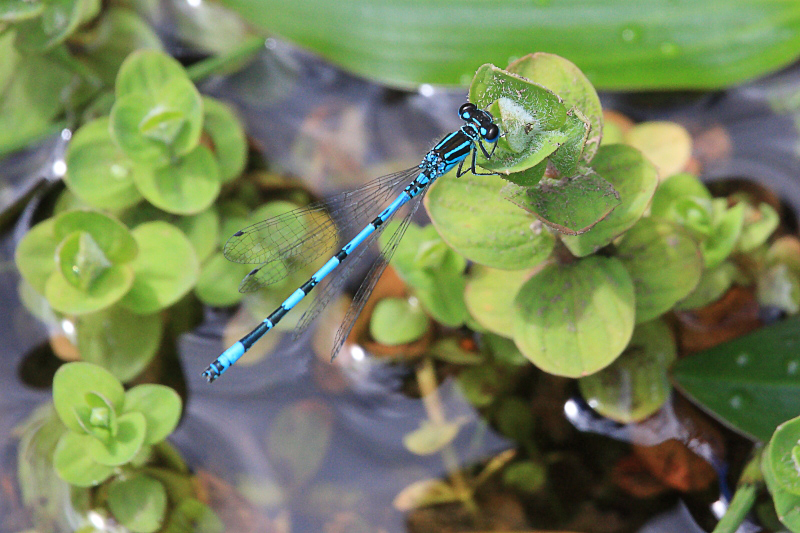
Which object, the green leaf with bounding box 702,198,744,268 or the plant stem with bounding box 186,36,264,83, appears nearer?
the green leaf with bounding box 702,198,744,268

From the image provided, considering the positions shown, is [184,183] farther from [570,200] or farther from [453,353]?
[570,200]

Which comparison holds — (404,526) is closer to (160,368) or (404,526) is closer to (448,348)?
(448,348)

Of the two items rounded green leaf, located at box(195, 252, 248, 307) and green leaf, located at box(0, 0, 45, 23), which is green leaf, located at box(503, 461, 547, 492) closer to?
rounded green leaf, located at box(195, 252, 248, 307)

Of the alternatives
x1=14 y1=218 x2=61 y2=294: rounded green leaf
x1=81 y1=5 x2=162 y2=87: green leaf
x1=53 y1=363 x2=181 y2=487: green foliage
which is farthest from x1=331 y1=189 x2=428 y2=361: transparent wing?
x1=81 y1=5 x2=162 y2=87: green leaf

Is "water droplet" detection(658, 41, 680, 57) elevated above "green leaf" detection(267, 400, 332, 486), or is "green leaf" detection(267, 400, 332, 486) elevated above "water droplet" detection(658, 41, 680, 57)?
"water droplet" detection(658, 41, 680, 57)

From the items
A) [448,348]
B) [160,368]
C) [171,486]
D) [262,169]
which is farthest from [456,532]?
[262,169]

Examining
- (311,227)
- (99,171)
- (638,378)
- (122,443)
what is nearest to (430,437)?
(638,378)

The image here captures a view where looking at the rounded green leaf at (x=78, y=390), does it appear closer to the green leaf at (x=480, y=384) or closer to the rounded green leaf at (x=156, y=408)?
the rounded green leaf at (x=156, y=408)
